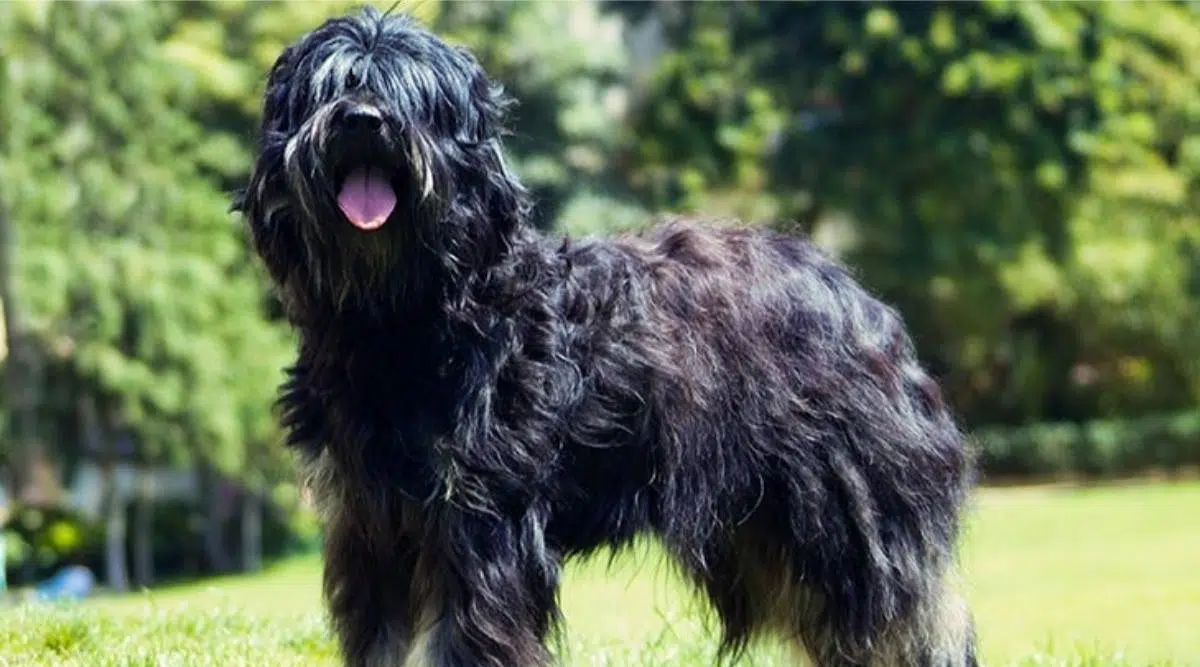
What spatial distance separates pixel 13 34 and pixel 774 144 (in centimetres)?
1422

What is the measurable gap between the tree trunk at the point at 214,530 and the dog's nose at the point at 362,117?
2698 centimetres

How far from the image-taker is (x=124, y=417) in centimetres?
2758

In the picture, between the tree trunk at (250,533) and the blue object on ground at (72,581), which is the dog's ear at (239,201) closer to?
the blue object on ground at (72,581)

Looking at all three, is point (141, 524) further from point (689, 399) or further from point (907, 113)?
point (689, 399)

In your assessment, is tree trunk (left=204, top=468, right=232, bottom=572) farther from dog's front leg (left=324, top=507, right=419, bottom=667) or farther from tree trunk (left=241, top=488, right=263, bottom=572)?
dog's front leg (left=324, top=507, right=419, bottom=667)

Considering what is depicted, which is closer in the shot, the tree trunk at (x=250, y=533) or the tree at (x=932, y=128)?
the tree at (x=932, y=128)

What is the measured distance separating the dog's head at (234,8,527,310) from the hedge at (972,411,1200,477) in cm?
3321

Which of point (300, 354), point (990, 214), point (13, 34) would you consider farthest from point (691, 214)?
point (990, 214)

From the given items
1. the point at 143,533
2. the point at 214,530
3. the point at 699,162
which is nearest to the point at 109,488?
the point at 143,533

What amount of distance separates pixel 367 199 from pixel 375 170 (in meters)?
0.11

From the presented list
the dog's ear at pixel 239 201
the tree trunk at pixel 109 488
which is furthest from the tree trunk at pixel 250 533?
the dog's ear at pixel 239 201

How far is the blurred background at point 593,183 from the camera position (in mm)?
26078

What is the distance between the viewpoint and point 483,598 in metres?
5.14

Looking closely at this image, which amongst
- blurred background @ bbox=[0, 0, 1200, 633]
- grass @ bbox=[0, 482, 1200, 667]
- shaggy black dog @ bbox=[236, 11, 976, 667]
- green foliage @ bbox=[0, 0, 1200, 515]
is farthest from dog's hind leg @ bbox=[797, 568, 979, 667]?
green foliage @ bbox=[0, 0, 1200, 515]
